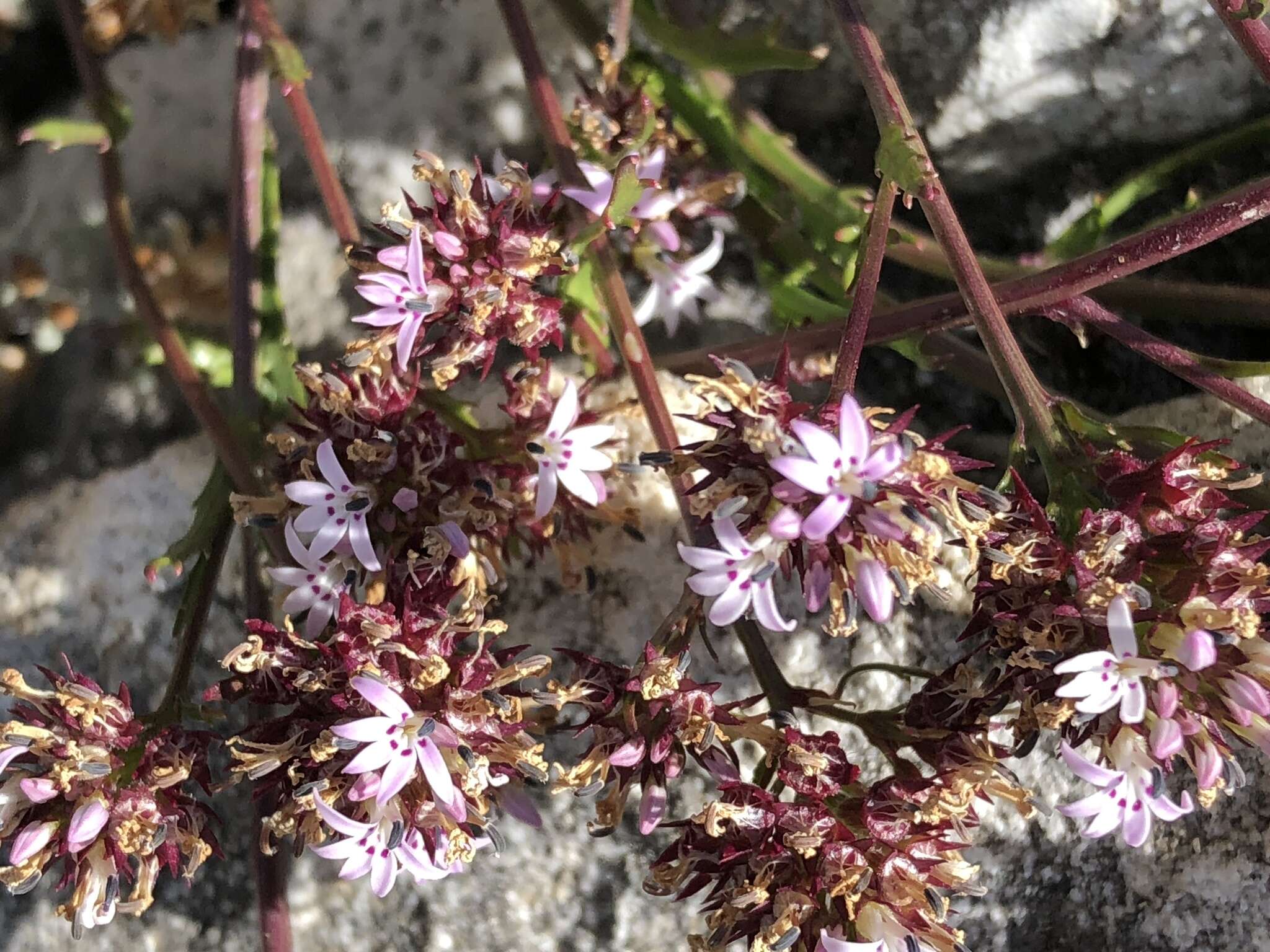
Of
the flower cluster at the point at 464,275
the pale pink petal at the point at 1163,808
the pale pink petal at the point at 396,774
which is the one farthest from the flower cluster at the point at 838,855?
the flower cluster at the point at 464,275

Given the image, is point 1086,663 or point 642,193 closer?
point 1086,663

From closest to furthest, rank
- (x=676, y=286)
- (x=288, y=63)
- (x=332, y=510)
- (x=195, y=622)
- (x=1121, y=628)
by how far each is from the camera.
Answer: (x=1121, y=628) → (x=332, y=510) → (x=195, y=622) → (x=288, y=63) → (x=676, y=286)

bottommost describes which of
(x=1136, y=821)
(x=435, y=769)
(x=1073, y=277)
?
(x=1136, y=821)

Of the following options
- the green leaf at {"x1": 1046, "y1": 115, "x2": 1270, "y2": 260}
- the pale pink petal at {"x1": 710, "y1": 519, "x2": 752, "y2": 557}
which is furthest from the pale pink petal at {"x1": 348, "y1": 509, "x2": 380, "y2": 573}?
the green leaf at {"x1": 1046, "y1": 115, "x2": 1270, "y2": 260}

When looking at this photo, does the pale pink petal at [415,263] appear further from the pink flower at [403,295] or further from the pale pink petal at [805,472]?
the pale pink petal at [805,472]

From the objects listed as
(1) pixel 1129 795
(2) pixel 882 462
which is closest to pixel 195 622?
(2) pixel 882 462

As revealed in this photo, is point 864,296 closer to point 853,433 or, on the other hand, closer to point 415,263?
point 853,433

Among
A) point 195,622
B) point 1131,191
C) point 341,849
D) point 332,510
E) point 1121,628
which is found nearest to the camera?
point 1121,628
